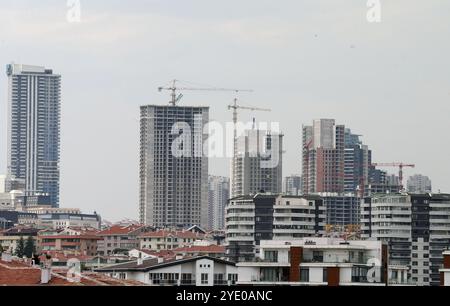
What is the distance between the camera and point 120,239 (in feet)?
116

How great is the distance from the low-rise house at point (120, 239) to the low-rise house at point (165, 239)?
0.23 meters

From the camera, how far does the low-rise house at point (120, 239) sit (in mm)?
33875

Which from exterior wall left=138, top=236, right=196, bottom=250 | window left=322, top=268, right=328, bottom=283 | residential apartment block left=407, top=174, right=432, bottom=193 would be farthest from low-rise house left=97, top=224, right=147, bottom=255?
window left=322, top=268, right=328, bottom=283

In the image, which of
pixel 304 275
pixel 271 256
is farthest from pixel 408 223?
pixel 304 275

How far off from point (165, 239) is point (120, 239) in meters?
1.72

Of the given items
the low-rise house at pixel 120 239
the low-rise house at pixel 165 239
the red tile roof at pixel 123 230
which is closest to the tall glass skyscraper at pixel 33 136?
the red tile roof at pixel 123 230

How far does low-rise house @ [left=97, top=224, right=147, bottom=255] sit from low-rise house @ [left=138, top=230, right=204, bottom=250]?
0.23 metres

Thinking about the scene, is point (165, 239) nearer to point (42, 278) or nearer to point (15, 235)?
point (15, 235)

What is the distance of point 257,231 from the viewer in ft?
145

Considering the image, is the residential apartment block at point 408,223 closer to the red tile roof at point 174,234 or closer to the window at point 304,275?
the red tile roof at point 174,234

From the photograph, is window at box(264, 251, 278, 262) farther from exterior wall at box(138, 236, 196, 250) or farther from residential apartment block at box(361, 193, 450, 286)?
residential apartment block at box(361, 193, 450, 286)
